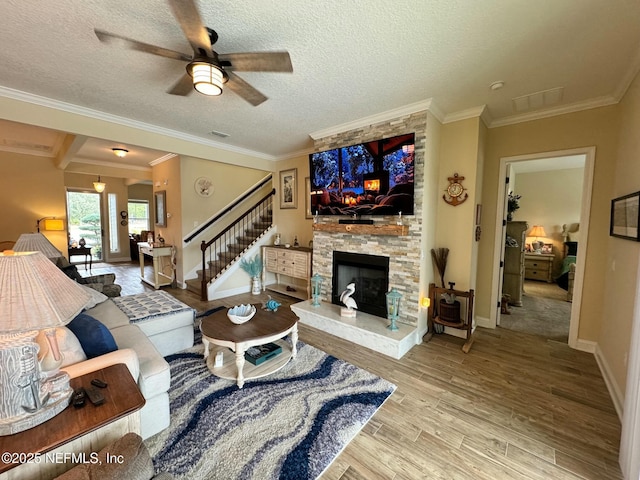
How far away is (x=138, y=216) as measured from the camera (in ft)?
30.9

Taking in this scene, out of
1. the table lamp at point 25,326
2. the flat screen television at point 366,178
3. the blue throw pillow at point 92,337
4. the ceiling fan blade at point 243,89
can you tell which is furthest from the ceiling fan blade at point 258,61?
the blue throw pillow at point 92,337

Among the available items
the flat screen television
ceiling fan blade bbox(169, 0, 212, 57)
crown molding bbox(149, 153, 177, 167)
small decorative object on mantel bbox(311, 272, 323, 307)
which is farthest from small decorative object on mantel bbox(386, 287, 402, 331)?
crown molding bbox(149, 153, 177, 167)

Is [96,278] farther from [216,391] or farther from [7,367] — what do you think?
[7,367]

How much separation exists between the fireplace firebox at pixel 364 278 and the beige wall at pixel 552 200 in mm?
5459

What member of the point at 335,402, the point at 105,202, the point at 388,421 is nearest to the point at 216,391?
the point at 335,402

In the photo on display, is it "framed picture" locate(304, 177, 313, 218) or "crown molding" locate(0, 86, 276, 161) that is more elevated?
"crown molding" locate(0, 86, 276, 161)

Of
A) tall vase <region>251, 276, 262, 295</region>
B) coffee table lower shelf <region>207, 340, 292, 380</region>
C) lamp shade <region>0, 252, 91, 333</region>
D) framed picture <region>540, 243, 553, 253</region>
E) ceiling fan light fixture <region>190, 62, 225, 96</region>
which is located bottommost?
coffee table lower shelf <region>207, 340, 292, 380</region>

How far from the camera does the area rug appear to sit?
1621 millimetres

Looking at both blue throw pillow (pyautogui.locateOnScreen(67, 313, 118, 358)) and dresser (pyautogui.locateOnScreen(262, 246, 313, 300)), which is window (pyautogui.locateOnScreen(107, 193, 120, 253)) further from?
blue throw pillow (pyautogui.locateOnScreen(67, 313, 118, 358))

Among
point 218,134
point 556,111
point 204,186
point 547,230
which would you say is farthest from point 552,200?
point 204,186

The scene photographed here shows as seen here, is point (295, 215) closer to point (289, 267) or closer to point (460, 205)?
point (289, 267)

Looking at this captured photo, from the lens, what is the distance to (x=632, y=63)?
2213 millimetres

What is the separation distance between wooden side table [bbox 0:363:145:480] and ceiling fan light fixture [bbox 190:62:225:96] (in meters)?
1.99

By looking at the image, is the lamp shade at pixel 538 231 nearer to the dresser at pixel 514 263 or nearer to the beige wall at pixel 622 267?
the dresser at pixel 514 263
